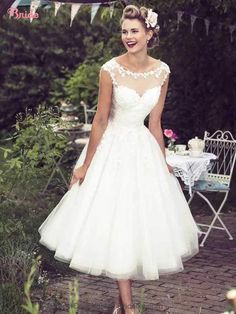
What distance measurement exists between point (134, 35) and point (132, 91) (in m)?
0.40

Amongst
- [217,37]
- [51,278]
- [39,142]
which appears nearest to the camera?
[51,278]

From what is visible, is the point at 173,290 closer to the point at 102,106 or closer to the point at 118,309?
the point at 118,309

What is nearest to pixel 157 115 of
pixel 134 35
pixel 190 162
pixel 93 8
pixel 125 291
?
pixel 134 35

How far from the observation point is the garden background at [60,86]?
6926 mm

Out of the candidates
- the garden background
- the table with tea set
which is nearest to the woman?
the garden background

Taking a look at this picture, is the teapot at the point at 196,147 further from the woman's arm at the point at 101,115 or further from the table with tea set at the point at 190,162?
the woman's arm at the point at 101,115

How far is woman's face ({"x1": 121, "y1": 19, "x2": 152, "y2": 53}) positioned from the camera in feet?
17.3

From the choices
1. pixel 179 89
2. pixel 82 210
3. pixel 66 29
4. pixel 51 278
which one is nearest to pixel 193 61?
pixel 179 89

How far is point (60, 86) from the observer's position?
15.5 metres

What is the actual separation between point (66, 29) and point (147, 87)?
1050 cm

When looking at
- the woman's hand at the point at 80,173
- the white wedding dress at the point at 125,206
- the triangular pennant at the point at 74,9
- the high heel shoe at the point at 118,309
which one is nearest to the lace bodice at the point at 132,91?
the white wedding dress at the point at 125,206

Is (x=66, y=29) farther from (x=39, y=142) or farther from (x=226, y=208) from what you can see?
(x=39, y=142)

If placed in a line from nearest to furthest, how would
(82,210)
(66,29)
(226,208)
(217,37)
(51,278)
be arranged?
(82,210)
(51,278)
(226,208)
(217,37)
(66,29)

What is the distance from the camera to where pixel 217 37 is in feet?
37.3
